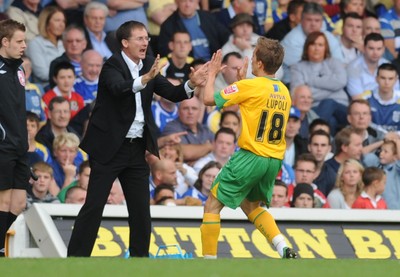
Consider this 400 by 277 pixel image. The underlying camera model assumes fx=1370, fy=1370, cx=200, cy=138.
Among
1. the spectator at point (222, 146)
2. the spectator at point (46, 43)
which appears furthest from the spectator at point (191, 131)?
the spectator at point (46, 43)

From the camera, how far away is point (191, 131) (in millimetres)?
16859

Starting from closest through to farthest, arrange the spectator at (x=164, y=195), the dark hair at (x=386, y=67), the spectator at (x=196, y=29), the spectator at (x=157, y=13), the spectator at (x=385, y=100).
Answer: the spectator at (x=164, y=195), the spectator at (x=196, y=29), the spectator at (x=157, y=13), the spectator at (x=385, y=100), the dark hair at (x=386, y=67)

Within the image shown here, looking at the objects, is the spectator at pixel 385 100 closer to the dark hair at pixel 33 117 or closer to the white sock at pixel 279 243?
the dark hair at pixel 33 117

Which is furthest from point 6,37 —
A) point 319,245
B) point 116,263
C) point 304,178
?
point 304,178

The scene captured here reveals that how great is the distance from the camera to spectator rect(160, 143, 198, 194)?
16.1m

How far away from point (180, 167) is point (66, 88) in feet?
5.59

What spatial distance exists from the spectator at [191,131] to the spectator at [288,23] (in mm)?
2226

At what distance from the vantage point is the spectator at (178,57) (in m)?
17.4

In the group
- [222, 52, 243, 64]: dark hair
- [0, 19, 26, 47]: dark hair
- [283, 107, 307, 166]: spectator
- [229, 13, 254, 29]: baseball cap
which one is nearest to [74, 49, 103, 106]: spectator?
[222, 52, 243, 64]: dark hair

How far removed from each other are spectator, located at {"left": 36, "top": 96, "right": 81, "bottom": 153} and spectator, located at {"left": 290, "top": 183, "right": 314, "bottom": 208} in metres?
2.80

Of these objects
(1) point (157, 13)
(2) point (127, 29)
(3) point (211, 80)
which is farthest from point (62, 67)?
(3) point (211, 80)

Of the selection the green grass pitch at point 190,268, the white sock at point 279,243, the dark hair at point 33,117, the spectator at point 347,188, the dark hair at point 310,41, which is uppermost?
the dark hair at point 310,41

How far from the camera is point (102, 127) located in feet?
37.4

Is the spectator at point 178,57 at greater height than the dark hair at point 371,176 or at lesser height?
greater
